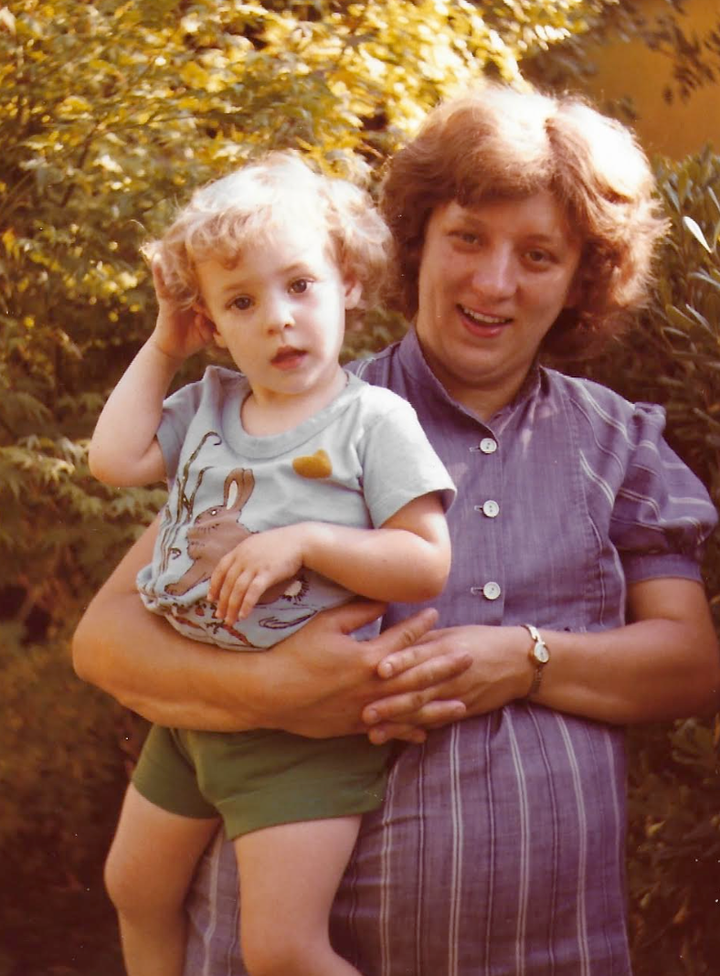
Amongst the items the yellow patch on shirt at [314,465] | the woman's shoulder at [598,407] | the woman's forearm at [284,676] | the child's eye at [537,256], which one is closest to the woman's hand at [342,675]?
the woman's forearm at [284,676]

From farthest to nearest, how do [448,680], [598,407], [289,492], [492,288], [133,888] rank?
[598,407] < [492,288] < [133,888] < [448,680] < [289,492]

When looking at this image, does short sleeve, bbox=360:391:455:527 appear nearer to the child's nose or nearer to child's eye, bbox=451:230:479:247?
the child's nose

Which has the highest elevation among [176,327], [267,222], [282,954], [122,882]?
[267,222]

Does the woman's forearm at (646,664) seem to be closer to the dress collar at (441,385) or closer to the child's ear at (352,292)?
the dress collar at (441,385)

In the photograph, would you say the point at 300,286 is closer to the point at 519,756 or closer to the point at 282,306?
the point at 282,306

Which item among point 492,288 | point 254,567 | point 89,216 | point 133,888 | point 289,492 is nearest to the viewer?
point 254,567

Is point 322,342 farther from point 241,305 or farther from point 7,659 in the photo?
point 7,659

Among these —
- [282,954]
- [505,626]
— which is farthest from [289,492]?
[282,954]
